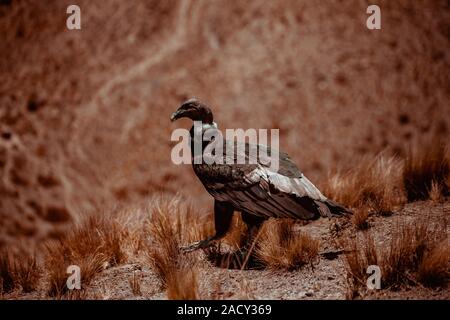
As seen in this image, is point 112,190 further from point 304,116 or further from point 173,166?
point 304,116

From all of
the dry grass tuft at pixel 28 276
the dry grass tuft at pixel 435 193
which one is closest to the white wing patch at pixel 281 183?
the dry grass tuft at pixel 435 193

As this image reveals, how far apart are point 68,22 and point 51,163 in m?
2.62

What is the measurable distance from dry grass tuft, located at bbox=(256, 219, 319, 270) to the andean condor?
11.0 inches

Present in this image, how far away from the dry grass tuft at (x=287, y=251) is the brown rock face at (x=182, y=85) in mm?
3628

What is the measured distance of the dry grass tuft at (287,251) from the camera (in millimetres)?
3721

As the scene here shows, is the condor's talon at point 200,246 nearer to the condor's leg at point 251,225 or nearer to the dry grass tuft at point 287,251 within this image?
the condor's leg at point 251,225

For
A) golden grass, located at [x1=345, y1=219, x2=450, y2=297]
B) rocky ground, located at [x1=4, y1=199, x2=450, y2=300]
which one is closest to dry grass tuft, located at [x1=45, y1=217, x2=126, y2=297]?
rocky ground, located at [x1=4, y1=199, x2=450, y2=300]

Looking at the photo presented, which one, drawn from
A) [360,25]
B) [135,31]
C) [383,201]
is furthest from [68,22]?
[383,201]

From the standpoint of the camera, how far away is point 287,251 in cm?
374

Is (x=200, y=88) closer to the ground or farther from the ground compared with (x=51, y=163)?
farther from the ground

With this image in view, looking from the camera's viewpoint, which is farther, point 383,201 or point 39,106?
point 39,106

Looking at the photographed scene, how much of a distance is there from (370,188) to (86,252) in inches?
113

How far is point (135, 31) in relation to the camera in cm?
827
